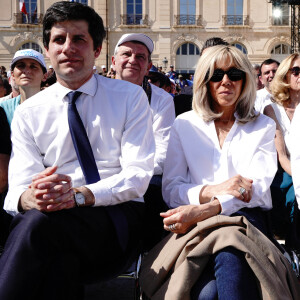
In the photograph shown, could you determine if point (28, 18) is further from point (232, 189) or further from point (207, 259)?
point (207, 259)

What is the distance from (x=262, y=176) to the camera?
2705 mm

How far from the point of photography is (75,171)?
2.71 m

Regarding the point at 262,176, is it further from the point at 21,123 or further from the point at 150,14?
the point at 150,14

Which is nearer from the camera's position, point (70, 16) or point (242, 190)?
point (242, 190)

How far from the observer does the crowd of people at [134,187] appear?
2.13m

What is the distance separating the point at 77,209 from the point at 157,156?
144 cm

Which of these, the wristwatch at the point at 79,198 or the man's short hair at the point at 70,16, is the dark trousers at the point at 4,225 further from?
the man's short hair at the point at 70,16

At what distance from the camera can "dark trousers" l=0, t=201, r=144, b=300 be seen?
2.03 metres

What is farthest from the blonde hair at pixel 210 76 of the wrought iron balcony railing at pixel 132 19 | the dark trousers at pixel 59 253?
the wrought iron balcony railing at pixel 132 19

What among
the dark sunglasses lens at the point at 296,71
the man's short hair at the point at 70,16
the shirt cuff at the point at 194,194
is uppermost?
the man's short hair at the point at 70,16

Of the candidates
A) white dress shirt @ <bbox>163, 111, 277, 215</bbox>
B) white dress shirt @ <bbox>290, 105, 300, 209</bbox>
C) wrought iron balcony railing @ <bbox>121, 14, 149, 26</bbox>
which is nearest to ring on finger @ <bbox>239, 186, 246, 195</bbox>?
white dress shirt @ <bbox>163, 111, 277, 215</bbox>

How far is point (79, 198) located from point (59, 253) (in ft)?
1.05

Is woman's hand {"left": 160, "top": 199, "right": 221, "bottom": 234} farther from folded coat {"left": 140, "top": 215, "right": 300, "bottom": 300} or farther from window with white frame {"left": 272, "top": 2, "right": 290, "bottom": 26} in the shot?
window with white frame {"left": 272, "top": 2, "right": 290, "bottom": 26}

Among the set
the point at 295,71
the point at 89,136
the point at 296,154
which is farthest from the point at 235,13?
the point at 89,136
